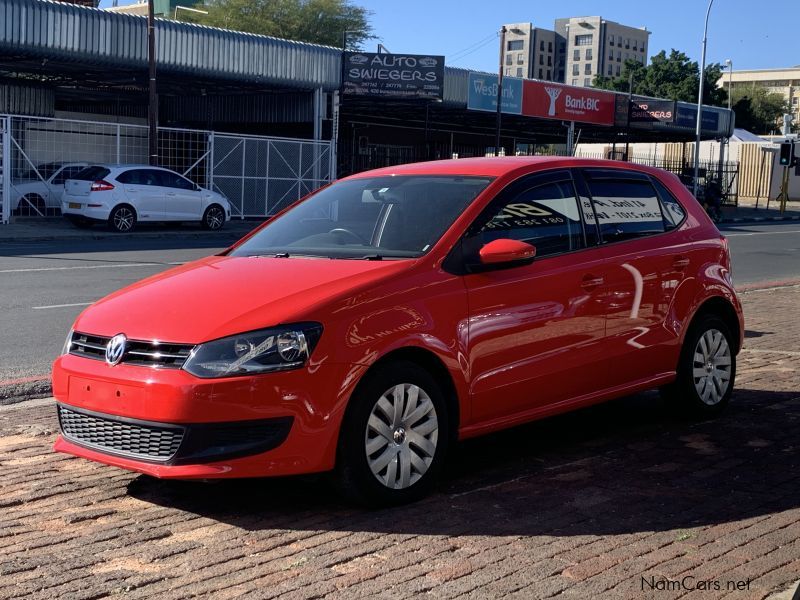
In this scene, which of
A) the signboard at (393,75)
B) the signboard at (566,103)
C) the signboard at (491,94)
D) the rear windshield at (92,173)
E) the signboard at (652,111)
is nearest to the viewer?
the rear windshield at (92,173)

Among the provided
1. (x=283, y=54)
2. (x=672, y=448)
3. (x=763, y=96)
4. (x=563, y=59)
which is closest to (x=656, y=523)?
(x=672, y=448)

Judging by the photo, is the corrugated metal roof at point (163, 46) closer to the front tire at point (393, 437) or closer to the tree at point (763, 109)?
the front tire at point (393, 437)

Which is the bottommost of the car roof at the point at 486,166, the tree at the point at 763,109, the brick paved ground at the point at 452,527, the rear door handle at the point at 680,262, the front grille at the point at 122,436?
the brick paved ground at the point at 452,527

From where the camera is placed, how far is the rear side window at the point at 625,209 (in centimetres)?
642

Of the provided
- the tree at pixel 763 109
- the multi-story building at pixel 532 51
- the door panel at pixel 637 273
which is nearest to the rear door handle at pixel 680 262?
the door panel at pixel 637 273

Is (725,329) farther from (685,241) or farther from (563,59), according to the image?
(563,59)

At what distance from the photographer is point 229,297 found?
492 centimetres

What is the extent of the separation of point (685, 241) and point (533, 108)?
34.0m

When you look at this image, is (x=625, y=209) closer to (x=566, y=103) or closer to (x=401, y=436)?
(x=401, y=436)

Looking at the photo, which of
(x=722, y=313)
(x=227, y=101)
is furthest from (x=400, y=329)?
(x=227, y=101)

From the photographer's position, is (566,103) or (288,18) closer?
(566,103)

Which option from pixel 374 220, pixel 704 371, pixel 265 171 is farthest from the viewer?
pixel 265 171

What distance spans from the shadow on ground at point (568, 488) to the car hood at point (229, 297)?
2.80 feet

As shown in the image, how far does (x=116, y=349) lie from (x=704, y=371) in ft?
13.2
